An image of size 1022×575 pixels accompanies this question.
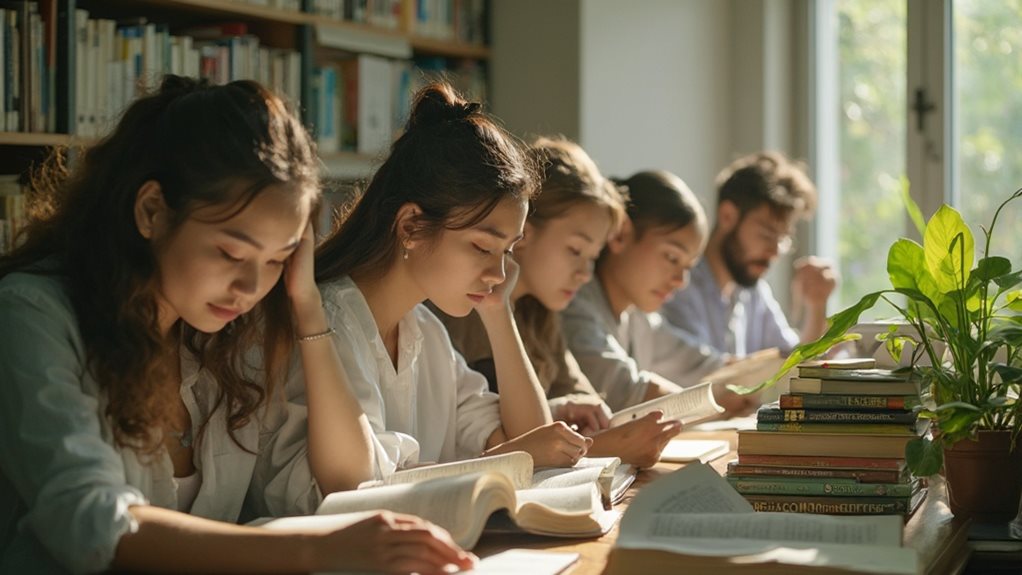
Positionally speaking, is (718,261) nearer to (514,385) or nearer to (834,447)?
(514,385)

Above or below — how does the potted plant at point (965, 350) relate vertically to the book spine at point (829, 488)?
above

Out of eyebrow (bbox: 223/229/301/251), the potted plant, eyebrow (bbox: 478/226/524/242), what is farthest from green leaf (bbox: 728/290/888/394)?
eyebrow (bbox: 223/229/301/251)

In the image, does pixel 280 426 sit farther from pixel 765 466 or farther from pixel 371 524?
pixel 765 466

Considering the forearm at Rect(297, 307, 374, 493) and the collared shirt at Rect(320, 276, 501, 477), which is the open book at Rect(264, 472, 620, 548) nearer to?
the forearm at Rect(297, 307, 374, 493)

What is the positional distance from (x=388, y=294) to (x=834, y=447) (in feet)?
2.25

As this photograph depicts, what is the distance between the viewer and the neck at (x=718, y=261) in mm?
3654

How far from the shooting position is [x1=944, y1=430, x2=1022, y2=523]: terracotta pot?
1.57m

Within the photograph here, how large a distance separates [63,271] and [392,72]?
7.95ft

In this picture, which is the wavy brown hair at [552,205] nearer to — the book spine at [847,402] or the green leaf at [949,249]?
the book spine at [847,402]

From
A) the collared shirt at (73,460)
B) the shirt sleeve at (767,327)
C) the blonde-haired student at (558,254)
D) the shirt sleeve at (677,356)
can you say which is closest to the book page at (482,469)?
the collared shirt at (73,460)

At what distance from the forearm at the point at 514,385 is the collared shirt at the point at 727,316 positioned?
1.47 m

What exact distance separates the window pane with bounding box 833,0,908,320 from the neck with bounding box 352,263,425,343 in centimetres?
274

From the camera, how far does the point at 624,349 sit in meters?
2.93

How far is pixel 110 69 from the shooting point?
9.50 ft
